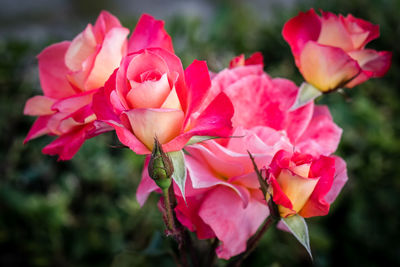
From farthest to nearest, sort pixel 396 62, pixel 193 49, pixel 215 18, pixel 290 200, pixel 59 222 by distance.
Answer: pixel 215 18 < pixel 396 62 < pixel 193 49 < pixel 59 222 < pixel 290 200

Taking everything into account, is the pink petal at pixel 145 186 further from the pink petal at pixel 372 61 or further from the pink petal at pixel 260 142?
the pink petal at pixel 372 61

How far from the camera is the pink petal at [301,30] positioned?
35cm

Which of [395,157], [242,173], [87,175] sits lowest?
[395,157]

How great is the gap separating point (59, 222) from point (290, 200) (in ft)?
1.88

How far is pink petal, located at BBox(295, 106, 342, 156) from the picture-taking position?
323 millimetres

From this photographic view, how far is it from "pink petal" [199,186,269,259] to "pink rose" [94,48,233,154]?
0.06 m

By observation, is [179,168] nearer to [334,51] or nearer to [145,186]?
[145,186]

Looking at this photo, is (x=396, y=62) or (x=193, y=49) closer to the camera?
(x=193, y=49)

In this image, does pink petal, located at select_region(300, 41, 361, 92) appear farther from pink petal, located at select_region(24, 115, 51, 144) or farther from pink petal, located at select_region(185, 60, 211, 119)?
pink petal, located at select_region(24, 115, 51, 144)

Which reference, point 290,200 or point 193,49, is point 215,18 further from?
point 290,200

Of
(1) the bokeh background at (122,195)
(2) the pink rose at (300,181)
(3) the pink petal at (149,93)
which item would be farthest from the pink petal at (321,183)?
(1) the bokeh background at (122,195)

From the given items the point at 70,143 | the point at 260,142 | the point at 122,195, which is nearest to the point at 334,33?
the point at 260,142

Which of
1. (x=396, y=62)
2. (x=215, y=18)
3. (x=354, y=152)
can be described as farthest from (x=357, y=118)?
(x=215, y=18)

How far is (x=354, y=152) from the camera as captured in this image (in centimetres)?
94
